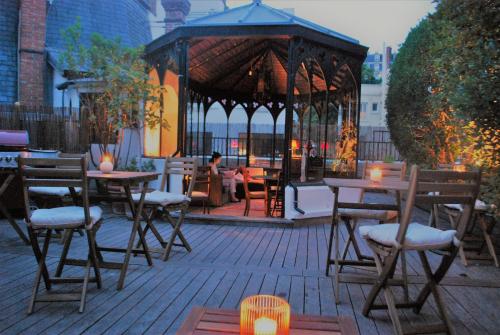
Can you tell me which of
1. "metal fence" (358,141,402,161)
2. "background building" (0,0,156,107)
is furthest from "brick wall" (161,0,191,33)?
"metal fence" (358,141,402,161)

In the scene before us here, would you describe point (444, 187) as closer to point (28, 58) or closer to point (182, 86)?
point (182, 86)

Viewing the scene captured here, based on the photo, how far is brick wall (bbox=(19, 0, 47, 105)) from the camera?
10.9 meters

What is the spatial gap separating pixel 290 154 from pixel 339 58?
2.16m

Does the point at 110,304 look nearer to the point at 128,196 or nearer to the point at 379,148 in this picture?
the point at 128,196

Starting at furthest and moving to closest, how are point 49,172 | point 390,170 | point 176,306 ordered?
point 390,170 < point 176,306 < point 49,172

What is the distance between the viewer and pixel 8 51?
11.2m

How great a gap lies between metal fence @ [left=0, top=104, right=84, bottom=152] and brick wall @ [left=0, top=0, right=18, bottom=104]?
373cm

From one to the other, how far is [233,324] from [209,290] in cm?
159

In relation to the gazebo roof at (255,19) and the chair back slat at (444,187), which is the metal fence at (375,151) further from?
the chair back slat at (444,187)

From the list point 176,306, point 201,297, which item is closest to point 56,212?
point 176,306

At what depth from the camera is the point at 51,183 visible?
9.24 ft

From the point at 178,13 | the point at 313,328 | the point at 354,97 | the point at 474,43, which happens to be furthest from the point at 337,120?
the point at 178,13

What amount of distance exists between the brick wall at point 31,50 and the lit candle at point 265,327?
1145 cm

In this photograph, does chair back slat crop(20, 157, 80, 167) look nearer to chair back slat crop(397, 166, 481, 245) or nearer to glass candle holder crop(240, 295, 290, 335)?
glass candle holder crop(240, 295, 290, 335)
